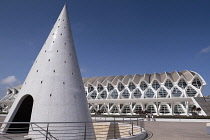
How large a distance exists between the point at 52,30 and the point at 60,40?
5.05ft

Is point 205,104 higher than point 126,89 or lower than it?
lower

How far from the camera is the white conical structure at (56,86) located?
861cm

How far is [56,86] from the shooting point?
9312 mm

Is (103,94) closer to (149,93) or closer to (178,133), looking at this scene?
(149,93)

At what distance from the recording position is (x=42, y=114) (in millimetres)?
8445

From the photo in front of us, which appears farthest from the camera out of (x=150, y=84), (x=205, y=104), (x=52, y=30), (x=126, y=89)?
(x=126, y=89)

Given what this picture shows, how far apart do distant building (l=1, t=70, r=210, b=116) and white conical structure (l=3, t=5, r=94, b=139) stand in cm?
3237

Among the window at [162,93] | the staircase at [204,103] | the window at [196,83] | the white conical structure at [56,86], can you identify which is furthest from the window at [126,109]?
the white conical structure at [56,86]

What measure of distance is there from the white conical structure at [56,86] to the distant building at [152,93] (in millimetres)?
32367

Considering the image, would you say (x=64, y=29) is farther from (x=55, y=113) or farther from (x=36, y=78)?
(x=55, y=113)

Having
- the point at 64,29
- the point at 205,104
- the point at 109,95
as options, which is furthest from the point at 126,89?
the point at 64,29

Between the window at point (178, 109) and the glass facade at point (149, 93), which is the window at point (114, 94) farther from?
Result: the window at point (178, 109)

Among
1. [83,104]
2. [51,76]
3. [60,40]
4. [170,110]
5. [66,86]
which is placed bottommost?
[170,110]

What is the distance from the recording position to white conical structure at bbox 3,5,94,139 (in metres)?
8.61
